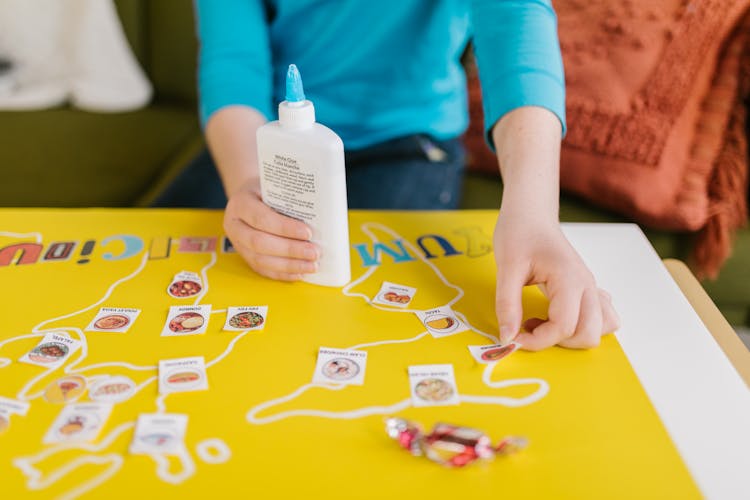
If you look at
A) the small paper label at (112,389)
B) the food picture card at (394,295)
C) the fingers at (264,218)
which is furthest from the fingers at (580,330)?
the small paper label at (112,389)

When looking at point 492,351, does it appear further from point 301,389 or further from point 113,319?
point 113,319

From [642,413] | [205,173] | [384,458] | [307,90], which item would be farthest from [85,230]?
[642,413]

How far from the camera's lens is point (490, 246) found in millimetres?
752

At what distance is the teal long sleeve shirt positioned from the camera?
91 centimetres

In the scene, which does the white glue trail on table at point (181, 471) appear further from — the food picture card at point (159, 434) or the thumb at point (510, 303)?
the thumb at point (510, 303)

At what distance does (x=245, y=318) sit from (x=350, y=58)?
1.57ft

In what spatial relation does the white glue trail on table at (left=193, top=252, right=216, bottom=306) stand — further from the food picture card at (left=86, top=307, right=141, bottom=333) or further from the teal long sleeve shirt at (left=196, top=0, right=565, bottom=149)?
the teal long sleeve shirt at (left=196, top=0, right=565, bottom=149)

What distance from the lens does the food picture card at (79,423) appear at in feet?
1.63

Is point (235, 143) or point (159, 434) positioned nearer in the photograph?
point (159, 434)

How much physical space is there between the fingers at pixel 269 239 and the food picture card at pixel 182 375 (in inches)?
5.2

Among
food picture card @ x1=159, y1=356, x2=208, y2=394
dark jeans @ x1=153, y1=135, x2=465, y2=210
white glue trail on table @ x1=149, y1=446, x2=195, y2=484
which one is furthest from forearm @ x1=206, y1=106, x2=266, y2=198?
white glue trail on table @ x1=149, y1=446, x2=195, y2=484

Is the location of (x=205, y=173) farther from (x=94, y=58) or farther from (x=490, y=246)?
(x=94, y=58)

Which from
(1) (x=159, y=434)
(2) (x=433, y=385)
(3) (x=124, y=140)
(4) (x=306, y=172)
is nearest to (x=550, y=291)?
(2) (x=433, y=385)

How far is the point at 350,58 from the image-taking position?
0.95 meters
